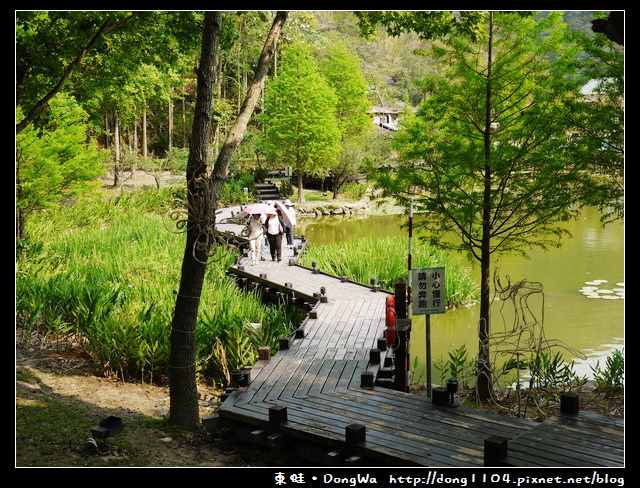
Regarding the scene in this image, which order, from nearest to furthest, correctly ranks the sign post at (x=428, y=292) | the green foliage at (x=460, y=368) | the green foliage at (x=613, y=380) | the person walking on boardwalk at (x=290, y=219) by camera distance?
1. the sign post at (x=428, y=292)
2. the green foliage at (x=613, y=380)
3. the green foliage at (x=460, y=368)
4. the person walking on boardwalk at (x=290, y=219)

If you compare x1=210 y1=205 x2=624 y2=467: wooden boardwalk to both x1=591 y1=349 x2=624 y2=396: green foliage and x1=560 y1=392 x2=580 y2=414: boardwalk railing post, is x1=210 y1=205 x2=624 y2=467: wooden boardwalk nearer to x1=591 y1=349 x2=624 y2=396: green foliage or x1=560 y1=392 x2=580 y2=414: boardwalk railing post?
x1=560 y1=392 x2=580 y2=414: boardwalk railing post

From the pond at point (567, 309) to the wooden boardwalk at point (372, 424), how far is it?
3.90 feet

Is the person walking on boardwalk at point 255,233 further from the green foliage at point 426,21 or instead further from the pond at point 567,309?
the green foliage at point 426,21

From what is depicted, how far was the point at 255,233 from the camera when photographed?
43.5 ft

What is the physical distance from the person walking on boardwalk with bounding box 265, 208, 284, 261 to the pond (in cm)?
259

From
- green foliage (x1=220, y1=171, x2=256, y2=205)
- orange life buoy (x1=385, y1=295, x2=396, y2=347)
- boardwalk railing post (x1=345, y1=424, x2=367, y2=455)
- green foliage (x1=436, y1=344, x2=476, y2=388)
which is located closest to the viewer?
boardwalk railing post (x1=345, y1=424, x2=367, y2=455)

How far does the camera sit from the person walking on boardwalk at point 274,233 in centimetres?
1319

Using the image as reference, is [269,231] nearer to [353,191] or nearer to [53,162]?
[53,162]

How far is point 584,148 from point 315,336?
3.98 m

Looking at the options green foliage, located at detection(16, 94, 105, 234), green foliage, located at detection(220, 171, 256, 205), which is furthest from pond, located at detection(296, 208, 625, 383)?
green foliage, located at detection(220, 171, 256, 205)

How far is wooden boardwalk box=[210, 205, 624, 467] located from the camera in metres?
4.57

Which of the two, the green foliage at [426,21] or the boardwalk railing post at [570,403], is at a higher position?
the green foliage at [426,21]

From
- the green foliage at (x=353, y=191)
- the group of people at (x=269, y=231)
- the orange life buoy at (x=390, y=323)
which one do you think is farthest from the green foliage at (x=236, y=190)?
the orange life buoy at (x=390, y=323)

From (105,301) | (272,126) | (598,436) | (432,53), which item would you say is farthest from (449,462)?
(272,126)
